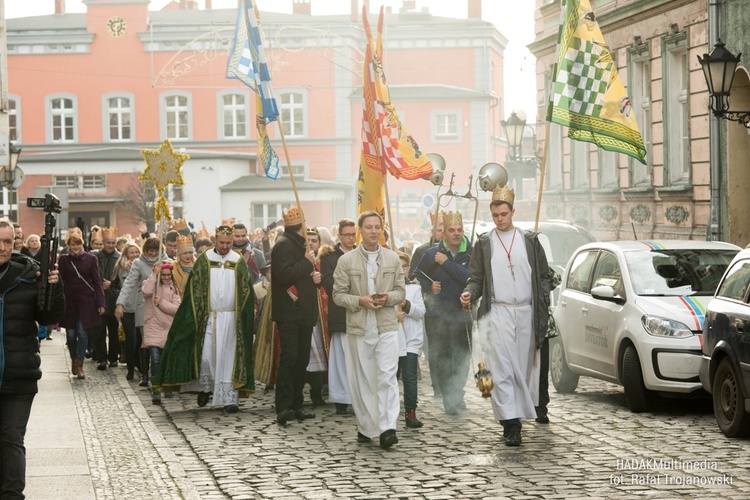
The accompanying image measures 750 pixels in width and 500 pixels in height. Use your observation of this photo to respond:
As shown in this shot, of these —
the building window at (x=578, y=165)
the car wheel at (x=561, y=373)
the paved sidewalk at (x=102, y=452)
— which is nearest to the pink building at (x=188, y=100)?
the building window at (x=578, y=165)

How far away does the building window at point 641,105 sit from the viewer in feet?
84.8

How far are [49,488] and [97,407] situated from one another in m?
5.04

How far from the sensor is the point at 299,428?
11.8 metres

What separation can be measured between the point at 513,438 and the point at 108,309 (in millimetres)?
9618

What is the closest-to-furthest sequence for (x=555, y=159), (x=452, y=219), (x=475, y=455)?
(x=475, y=455) < (x=452, y=219) < (x=555, y=159)

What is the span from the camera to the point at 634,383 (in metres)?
12.2

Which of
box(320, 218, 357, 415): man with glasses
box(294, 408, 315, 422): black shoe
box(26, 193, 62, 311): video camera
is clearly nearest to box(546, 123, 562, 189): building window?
box(320, 218, 357, 415): man with glasses

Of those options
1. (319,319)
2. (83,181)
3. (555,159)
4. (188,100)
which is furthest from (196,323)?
(188,100)

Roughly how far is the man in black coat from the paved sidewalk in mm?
1295

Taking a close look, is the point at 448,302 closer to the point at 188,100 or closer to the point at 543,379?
the point at 543,379

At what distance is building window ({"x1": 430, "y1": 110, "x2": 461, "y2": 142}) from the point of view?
7044 cm

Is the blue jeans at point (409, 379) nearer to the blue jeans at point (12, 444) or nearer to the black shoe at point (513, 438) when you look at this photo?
the black shoe at point (513, 438)

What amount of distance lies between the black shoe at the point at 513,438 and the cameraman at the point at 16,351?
4084 mm

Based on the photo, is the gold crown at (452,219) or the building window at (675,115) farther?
the building window at (675,115)
